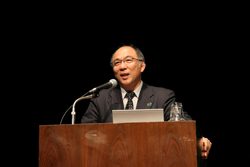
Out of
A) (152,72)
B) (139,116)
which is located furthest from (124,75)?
(139,116)

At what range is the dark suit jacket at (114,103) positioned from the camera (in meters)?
2.87

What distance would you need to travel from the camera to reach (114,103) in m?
2.92

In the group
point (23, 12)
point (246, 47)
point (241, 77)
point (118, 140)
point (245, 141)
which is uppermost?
point (23, 12)

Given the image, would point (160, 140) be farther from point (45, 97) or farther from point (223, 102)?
point (45, 97)

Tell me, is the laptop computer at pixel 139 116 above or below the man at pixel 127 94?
below

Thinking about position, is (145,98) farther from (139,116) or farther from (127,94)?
(139,116)

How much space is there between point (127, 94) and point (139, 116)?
1.31m

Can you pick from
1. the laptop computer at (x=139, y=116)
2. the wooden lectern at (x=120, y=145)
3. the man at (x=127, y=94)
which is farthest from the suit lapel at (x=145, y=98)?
the wooden lectern at (x=120, y=145)

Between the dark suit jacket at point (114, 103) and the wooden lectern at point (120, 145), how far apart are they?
112 cm

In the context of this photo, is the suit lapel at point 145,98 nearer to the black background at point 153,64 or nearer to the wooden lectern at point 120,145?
the black background at point 153,64

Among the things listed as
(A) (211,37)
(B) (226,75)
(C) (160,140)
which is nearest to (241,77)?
(B) (226,75)

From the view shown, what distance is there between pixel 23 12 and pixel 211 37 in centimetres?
262

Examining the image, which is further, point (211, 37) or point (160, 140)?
point (211, 37)

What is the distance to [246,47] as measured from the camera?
3.61 meters
